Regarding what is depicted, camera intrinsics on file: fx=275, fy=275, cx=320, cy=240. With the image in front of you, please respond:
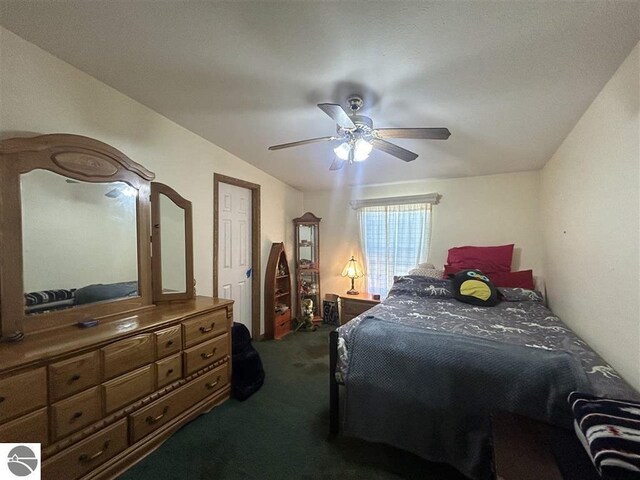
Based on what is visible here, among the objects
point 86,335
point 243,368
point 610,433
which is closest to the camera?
point 610,433

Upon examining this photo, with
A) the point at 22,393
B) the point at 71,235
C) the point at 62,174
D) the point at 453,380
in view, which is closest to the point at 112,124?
the point at 62,174

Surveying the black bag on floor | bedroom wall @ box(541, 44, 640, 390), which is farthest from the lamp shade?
bedroom wall @ box(541, 44, 640, 390)

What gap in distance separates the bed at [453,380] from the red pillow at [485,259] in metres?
1.15

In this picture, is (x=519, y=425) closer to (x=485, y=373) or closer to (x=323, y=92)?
(x=485, y=373)

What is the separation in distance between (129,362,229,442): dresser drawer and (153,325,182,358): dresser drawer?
28cm

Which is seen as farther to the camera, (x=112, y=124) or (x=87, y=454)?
(x=112, y=124)

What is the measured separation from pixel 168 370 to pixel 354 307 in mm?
2292

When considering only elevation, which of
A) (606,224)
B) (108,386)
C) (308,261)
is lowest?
(108,386)

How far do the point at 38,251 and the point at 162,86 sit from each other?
1.32 m

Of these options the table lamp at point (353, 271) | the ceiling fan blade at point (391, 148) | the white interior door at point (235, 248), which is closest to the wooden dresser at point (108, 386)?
the white interior door at point (235, 248)

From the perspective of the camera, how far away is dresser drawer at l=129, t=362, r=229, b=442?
1.64 metres

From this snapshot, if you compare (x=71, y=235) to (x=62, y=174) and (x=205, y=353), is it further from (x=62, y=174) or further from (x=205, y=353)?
(x=205, y=353)

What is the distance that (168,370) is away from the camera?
5.92 feet

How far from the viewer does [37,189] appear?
62.0 inches
